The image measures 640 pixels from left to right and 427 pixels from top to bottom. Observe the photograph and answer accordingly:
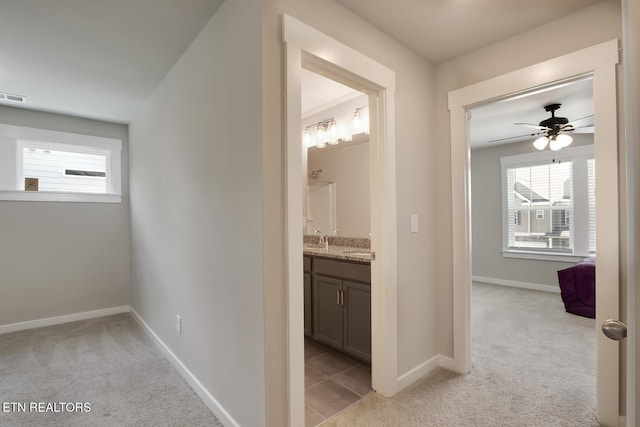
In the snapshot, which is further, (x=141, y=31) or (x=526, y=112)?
(x=526, y=112)

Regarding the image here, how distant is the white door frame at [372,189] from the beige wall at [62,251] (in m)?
3.38

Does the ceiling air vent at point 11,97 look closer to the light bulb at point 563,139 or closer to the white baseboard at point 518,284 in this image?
the light bulb at point 563,139

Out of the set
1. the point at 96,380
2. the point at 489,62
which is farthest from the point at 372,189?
the point at 96,380

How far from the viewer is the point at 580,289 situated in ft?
13.1

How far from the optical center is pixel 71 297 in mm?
3748

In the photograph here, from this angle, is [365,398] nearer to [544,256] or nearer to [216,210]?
[216,210]

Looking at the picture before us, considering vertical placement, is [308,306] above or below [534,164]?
below

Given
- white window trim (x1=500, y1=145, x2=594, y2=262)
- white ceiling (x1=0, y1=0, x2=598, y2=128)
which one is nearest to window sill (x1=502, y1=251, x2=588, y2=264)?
white window trim (x1=500, y1=145, x2=594, y2=262)

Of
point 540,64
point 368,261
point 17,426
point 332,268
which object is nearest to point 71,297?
point 17,426

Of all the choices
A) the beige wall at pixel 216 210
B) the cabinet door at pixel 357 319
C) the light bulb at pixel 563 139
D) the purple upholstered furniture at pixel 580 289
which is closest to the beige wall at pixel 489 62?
the cabinet door at pixel 357 319

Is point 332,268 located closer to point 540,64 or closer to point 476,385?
point 476,385

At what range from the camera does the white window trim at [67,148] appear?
345 cm

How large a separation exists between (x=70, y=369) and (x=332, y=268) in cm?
230

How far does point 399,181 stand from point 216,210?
50.2 inches
